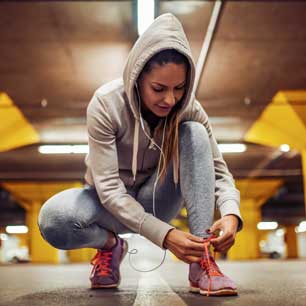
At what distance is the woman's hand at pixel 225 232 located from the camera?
4.42 feet

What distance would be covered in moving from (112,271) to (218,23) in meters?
3.50

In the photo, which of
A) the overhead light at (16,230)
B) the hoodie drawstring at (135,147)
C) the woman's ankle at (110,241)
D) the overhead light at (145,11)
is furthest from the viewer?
the overhead light at (16,230)

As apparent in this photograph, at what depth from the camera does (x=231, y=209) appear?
1.44m

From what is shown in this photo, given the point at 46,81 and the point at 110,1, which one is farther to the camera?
the point at 46,81

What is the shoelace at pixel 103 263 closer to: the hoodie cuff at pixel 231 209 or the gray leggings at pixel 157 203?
the gray leggings at pixel 157 203

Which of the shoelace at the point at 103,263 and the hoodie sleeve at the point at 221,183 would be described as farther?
the shoelace at the point at 103,263

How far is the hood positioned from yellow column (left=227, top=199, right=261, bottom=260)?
13.3m

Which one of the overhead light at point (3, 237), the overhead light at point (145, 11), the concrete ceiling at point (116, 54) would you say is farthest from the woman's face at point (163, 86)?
the overhead light at point (3, 237)

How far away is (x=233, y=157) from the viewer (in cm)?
1064

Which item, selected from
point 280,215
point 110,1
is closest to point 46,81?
point 110,1

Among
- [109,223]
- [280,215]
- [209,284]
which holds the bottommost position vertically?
[209,284]

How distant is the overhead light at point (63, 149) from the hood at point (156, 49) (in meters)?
8.05

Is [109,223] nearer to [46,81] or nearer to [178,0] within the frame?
[178,0]

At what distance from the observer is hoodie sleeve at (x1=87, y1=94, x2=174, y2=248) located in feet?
4.75
